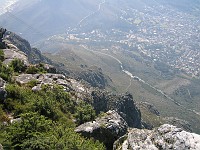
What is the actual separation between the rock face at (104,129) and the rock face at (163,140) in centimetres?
591

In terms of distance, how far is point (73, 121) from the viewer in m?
44.6

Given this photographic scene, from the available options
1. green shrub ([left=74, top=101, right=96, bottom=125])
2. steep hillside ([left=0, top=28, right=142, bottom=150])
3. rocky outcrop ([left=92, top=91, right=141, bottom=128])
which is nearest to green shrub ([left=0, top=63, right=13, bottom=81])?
steep hillside ([left=0, top=28, right=142, bottom=150])

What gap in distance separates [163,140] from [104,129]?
484 inches

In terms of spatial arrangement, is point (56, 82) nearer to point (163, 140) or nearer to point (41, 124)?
point (41, 124)

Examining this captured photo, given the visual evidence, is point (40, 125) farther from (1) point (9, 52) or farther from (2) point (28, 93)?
(1) point (9, 52)

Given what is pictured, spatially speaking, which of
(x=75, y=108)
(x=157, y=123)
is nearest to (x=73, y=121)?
(x=75, y=108)

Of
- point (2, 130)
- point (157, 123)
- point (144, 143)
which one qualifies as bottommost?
point (157, 123)

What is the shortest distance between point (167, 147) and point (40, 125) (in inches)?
437

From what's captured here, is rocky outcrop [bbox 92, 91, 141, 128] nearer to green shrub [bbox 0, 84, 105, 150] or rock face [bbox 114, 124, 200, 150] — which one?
green shrub [bbox 0, 84, 105, 150]

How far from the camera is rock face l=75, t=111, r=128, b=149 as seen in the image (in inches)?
1549

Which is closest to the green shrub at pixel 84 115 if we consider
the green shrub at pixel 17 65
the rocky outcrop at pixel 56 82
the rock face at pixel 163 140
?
the rocky outcrop at pixel 56 82

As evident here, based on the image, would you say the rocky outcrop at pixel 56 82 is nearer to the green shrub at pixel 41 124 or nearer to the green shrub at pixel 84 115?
the green shrub at pixel 41 124

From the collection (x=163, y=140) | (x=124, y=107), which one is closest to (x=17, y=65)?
(x=163, y=140)

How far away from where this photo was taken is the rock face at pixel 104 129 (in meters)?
39.3
